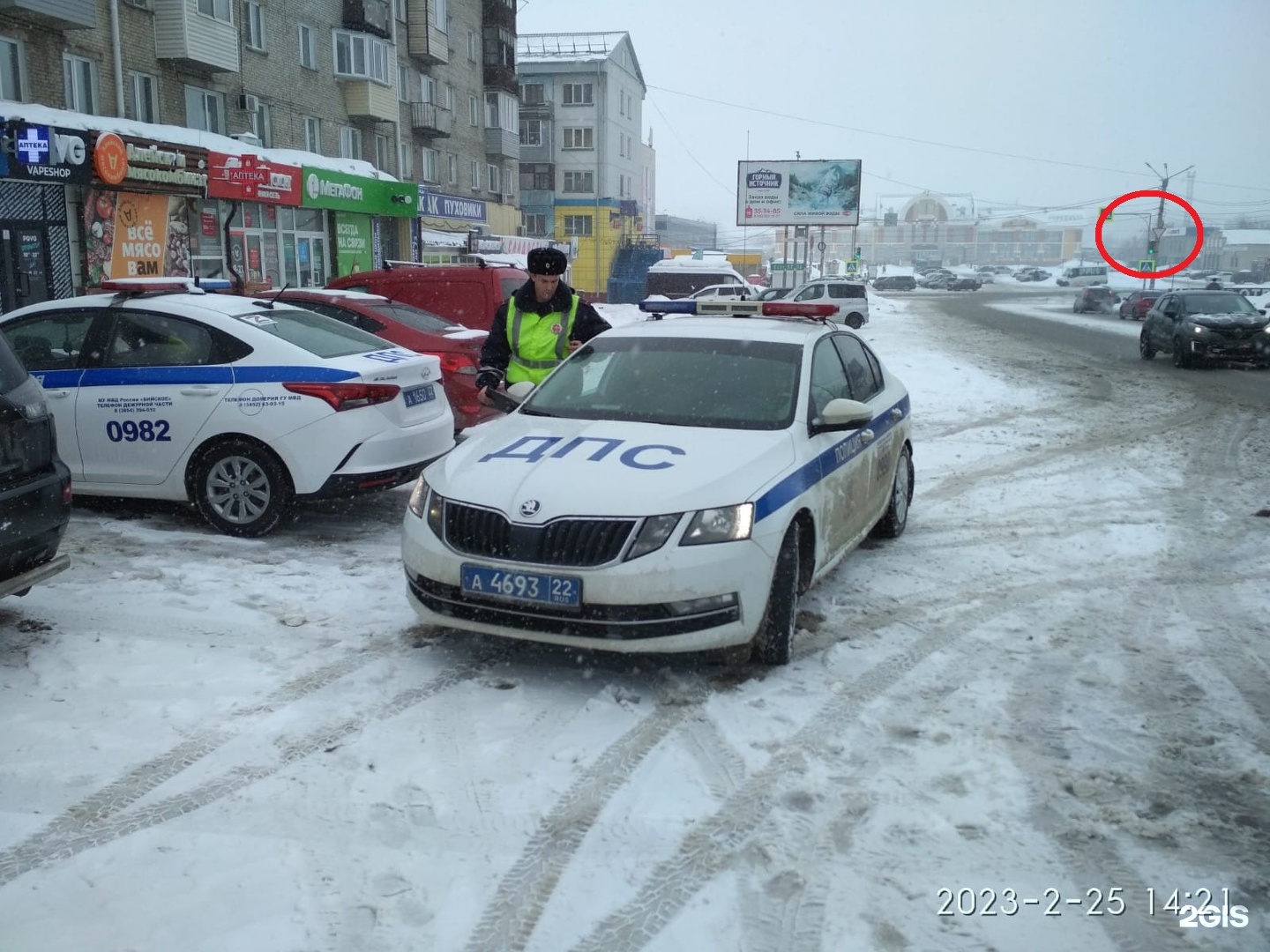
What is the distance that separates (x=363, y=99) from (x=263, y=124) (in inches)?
188

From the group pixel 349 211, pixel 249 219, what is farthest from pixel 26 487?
pixel 349 211

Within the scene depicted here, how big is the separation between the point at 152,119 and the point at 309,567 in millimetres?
21440

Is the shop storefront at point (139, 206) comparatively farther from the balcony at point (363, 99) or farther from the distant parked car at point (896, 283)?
the distant parked car at point (896, 283)

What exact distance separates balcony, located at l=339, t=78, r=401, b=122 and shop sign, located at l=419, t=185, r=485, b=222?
9.38 ft

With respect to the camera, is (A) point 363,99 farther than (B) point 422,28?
No

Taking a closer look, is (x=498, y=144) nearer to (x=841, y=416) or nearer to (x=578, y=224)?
(x=578, y=224)

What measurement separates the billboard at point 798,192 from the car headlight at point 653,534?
2119 inches

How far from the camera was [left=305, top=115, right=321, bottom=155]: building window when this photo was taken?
3039 centimetres

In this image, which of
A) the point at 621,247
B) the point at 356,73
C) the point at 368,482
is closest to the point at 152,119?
the point at 356,73

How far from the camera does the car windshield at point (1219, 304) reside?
21047 millimetres

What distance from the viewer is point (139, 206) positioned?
21.4 m

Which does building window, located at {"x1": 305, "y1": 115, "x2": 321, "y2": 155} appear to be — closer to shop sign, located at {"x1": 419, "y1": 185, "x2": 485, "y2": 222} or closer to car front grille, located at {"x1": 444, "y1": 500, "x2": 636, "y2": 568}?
shop sign, located at {"x1": 419, "y1": 185, "x2": 485, "y2": 222}

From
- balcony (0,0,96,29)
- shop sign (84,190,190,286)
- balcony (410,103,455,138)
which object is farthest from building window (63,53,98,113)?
balcony (410,103,455,138)

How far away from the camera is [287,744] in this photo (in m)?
3.97
